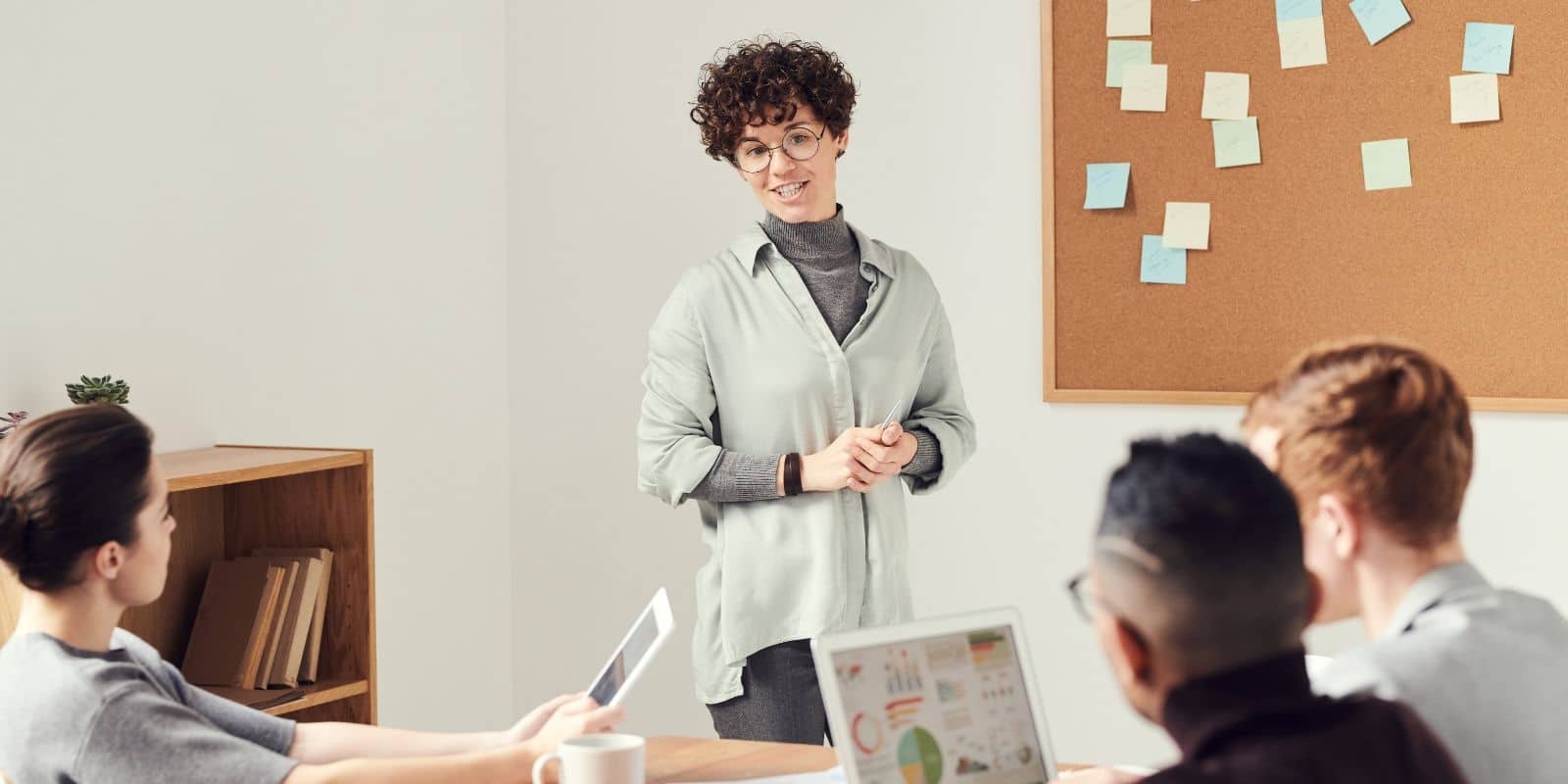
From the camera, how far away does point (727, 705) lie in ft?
7.91

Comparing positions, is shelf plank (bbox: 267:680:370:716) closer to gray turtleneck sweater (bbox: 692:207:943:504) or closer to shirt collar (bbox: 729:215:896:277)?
gray turtleneck sweater (bbox: 692:207:943:504)

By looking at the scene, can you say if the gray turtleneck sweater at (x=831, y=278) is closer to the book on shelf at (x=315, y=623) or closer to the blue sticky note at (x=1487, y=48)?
the book on shelf at (x=315, y=623)

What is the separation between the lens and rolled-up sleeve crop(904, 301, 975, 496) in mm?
2541

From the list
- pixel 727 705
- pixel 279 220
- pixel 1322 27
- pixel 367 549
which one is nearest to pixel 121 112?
pixel 279 220

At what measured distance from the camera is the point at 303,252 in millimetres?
3326

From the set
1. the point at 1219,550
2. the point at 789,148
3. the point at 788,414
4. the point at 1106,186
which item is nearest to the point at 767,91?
the point at 789,148

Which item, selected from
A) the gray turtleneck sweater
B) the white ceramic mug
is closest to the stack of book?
the gray turtleneck sweater

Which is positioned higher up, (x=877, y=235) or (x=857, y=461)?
(x=877, y=235)

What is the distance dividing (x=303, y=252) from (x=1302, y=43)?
216 cm

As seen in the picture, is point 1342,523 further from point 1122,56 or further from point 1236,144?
point 1122,56

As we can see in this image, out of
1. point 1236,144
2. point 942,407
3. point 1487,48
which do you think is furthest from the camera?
point 1236,144

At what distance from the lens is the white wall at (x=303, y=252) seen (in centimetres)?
274

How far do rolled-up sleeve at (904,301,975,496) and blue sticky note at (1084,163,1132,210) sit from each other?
937 millimetres

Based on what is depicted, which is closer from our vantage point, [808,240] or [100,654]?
[100,654]
